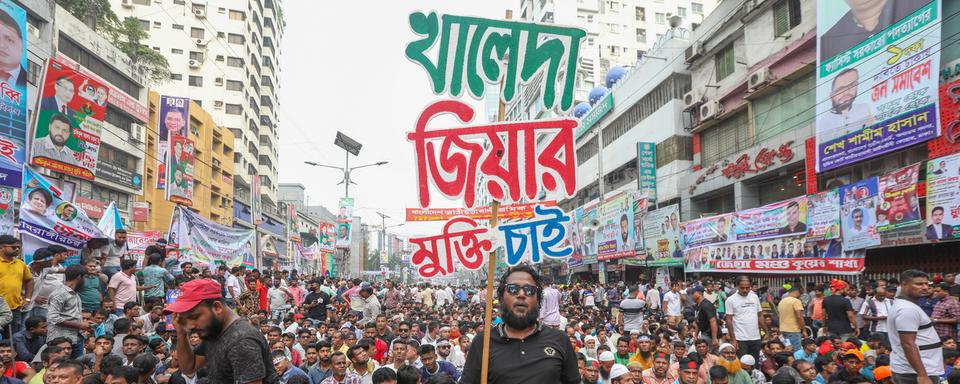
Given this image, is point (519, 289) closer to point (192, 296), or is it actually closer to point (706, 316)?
point (192, 296)

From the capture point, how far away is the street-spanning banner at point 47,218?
884 cm

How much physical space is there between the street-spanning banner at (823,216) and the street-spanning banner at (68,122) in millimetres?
16142

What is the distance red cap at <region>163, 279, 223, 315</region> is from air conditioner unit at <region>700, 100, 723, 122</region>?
23056 mm

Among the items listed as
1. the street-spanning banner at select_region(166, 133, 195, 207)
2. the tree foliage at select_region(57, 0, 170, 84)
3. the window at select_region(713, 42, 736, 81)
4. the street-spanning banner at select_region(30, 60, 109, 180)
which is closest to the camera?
the street-spanning banner at select_region(30, 60, 109, 180)

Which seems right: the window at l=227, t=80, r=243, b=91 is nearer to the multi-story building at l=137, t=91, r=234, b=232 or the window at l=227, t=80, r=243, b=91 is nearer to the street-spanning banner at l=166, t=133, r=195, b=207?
the multi-story building at l=137, t=91, r=234, b=232

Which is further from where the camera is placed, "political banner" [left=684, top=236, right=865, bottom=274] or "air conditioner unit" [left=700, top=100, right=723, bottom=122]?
"air conditioner unit" [left=700, top=100, right=723, bottom=122]

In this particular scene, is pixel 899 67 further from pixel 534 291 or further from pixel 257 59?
pixel 257 59

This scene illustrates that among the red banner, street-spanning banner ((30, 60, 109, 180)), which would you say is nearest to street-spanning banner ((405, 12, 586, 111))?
street-spanning banner ((30, 60, 109, 180))

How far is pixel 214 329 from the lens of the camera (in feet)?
10.4

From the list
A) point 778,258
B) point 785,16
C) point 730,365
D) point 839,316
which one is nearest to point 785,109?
point 785,16

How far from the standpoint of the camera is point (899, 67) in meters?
13.5

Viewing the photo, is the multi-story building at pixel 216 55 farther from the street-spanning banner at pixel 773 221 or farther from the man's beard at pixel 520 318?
the man's beard at pixel 520 318

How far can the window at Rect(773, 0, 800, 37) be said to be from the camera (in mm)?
19734

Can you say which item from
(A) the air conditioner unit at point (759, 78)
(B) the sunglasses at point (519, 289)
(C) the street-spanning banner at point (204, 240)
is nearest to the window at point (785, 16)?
(A) the air conditioner unit at point (759, 78)
